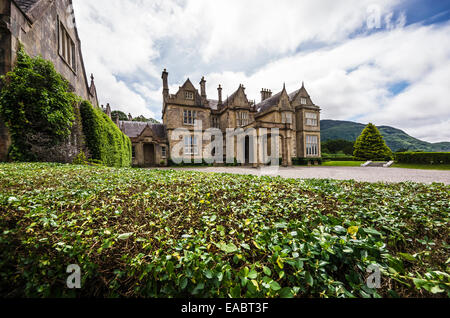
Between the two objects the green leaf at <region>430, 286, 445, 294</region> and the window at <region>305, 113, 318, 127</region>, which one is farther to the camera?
the window at <region>305, 113, 318, 127</region>

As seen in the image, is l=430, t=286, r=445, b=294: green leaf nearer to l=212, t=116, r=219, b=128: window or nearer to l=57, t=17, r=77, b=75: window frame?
l=57, t=17, r=77, b=75: window frame

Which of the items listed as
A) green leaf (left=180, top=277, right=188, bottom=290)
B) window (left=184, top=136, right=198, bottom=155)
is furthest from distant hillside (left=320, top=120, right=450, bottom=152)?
green leaf (left=180, top=277, right=188, bottom=290)

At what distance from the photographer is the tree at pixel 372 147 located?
107 feet

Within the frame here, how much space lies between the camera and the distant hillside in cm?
11912

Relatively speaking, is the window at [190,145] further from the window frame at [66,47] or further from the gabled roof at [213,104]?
the window frame at [66,47]

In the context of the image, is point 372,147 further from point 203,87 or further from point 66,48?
point 66,48

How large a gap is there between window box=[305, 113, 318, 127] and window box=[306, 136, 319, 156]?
2.20 meters

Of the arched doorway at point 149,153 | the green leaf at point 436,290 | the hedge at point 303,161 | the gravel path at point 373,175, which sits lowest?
the gravel path at point 373,175

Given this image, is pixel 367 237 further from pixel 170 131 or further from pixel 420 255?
pixel 170 131

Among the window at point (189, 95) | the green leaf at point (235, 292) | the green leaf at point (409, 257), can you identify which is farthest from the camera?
the window at point (189, 95)

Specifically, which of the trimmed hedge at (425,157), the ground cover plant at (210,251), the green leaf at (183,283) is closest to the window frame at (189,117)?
the ground cover plant at (210,251)

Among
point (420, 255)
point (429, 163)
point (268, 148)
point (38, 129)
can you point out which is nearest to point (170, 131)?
point (268, 148)
